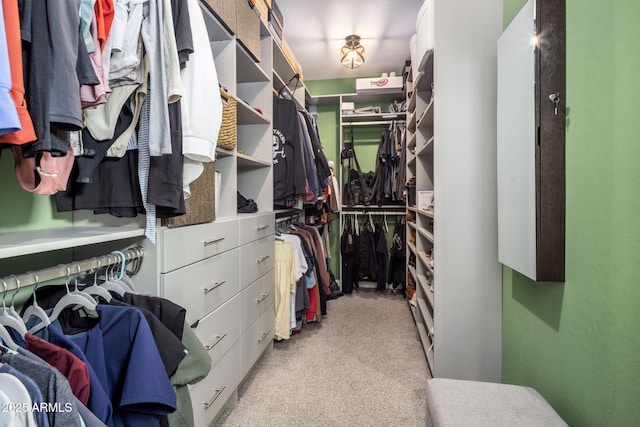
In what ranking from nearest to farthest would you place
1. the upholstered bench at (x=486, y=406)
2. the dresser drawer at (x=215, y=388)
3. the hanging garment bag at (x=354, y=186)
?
the upholstered bench at (x=486, y=406)
the dresser drawer at (x=215, y=388)
the hanging garment bag at (x=354, y=186)

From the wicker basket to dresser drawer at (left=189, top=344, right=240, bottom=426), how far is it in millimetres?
1008

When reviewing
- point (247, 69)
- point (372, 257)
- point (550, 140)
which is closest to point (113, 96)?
point (247, 69)

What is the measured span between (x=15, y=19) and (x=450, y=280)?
179 cm

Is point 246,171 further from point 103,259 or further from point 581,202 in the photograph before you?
point 581,202

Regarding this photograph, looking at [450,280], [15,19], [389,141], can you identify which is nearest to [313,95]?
[389,141]

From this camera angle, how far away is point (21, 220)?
102 cm

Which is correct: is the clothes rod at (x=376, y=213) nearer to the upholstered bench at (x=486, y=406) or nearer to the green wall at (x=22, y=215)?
the upholstered bench at (x=486, y=406)

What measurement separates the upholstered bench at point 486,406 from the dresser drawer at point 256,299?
3.20 feet

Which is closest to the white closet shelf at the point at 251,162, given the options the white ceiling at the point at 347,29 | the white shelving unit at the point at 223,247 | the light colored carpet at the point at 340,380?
the white shelving unit at the point at 223,247

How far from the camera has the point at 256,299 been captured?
1.88m

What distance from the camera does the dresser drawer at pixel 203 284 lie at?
1.14 meters

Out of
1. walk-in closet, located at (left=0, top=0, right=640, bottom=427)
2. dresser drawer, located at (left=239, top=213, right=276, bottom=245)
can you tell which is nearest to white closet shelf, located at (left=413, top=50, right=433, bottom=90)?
walk-in closet, located at (left=0, top=0, right=640, bottom=427)

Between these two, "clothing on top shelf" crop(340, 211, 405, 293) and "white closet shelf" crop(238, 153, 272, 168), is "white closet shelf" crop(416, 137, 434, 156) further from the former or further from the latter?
"clothing on top shelf" crop(340, 211, 405, 293)

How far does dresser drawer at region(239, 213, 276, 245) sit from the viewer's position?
1.71 metres
